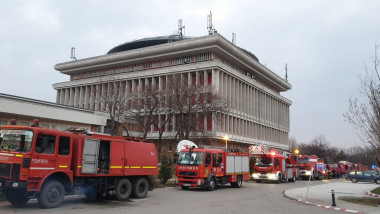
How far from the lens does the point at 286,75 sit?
95.7m

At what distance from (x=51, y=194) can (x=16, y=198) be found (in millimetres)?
1345

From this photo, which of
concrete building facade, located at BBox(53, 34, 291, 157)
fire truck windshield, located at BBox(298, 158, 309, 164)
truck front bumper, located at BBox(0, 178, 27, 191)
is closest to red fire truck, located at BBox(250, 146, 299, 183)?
fire truck windshield, located at BBox(298, 158, 309, 164)

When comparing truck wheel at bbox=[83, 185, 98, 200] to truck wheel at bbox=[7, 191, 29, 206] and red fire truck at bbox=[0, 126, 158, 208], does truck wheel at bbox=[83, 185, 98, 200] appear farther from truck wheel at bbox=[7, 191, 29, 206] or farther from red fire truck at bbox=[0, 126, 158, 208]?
truck wheel at bbox=[7, 191, 29, 206]

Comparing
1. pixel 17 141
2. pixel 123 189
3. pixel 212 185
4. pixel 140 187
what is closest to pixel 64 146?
pixel 17 141

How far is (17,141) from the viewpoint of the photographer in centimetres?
1201

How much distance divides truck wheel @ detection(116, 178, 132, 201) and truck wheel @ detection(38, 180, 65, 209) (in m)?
2.90

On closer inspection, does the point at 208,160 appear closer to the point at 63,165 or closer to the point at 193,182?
the point at 193,182

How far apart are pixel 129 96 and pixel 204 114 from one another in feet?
35.4

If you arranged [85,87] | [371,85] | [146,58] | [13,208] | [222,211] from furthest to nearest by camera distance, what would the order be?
[85,87], [146,58], [371,85], [222,211], [13,208]

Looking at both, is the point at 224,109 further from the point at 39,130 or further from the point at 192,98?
the point at 39,130

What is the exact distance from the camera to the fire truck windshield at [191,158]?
21734 mm

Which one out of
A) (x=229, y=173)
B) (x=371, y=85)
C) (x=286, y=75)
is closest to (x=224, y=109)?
(x=229, y=173)

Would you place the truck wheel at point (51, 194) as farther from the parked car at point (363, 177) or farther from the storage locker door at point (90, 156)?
the parked car at point (363, 177)

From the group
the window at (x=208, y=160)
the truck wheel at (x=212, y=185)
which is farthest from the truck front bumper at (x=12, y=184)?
the truck wheel at (x=212, y=185)
